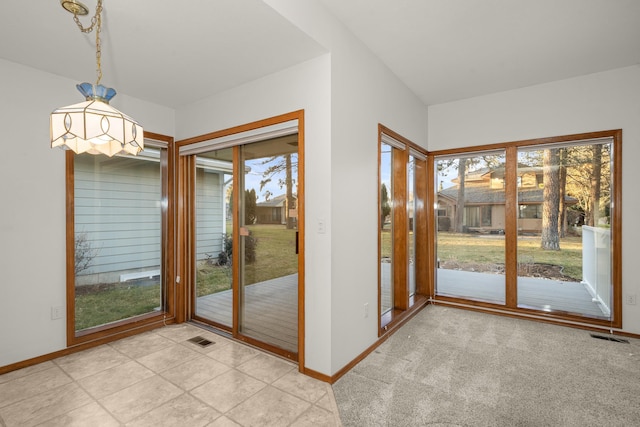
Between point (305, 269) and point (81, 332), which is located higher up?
point (305, 269)

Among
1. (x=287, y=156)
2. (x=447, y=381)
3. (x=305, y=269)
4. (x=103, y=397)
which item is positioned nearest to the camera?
(x=103, y=397)

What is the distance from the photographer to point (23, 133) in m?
2.80

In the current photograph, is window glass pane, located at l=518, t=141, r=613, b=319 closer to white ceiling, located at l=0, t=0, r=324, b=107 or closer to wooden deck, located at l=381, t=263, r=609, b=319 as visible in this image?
wooden deck, located at l=381, t=263, r=609, b=319

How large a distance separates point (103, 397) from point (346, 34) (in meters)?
Answer: 3.51

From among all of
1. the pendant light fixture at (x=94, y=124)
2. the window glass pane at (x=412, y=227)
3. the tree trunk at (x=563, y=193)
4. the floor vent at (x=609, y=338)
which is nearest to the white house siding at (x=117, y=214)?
the pendant light fixture at (x=94, y=124)

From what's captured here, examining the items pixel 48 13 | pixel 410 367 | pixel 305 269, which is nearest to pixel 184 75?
pixel 48 13

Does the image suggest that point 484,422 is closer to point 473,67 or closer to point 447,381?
point 447,381

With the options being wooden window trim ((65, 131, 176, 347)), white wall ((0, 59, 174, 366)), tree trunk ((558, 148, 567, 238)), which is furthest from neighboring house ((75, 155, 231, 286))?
tree trunk ((558, 148, 567, 238))

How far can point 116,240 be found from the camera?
3.61 meters

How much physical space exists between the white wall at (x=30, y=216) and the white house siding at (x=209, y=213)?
1.35 meters

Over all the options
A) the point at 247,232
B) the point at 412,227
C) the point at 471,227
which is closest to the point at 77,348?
the point at 247,232

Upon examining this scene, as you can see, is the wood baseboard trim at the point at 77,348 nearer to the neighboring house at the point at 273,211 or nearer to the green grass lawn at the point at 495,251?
the neighboring house at the point at 273,211

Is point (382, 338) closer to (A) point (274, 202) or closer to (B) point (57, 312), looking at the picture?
(A) point (274, 202)

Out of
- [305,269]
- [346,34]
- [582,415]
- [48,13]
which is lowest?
[582,415]
